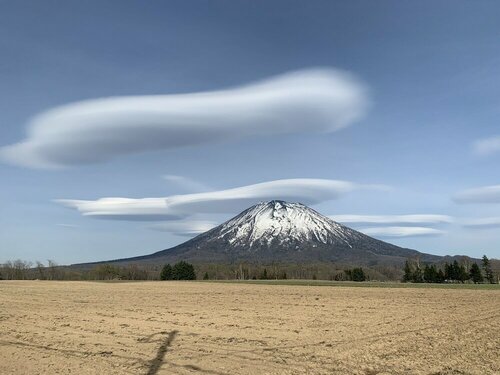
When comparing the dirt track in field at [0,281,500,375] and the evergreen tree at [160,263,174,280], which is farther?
the evergreen tree at [160,263,174,280]

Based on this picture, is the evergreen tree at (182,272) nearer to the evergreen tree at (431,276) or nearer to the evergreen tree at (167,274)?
the evergreen tree at (167,274)

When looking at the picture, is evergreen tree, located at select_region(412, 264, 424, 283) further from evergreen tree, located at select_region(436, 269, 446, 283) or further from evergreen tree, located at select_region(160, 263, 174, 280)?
evergreen tree, located at select_region(160, 263, 174, 280)

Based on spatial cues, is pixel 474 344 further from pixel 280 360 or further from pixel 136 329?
pixel 136 329

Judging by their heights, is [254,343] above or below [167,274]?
below

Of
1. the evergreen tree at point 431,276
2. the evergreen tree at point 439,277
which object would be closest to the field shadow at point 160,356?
the evergreen tree at point 431,276

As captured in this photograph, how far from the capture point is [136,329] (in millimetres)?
24141

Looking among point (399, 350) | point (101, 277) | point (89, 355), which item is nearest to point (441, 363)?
point (399, 350)

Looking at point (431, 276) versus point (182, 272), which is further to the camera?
point (182, 272)

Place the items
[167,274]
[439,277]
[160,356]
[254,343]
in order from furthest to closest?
[167,274], [439,277], [254,343], [160,356]

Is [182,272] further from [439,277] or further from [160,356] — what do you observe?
[160,356]

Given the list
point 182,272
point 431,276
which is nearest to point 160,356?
point 431,276

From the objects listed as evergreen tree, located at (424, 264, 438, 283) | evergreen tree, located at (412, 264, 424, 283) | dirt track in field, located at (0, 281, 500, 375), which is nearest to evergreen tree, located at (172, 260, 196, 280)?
evergreen tree, located at (412, 264, 424, 283)

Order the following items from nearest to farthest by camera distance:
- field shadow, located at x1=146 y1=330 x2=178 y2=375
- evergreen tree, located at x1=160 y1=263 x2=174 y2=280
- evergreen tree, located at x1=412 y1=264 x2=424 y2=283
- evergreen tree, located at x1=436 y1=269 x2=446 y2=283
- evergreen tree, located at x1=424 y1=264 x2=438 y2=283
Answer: field shadow, located at x1=146 y1=330 x2=178 y2=375, evergreen tree, located at x1=424 y1=264 x2=438 y2=283, evergreen tree, located at x1=436 y1=269 x2=446 y2=283, evergreen tree, located at x1=412 y1=264 x2=424 y2=283, evergreen tree, located at x1=160 y1=263 x2=174 y2=280

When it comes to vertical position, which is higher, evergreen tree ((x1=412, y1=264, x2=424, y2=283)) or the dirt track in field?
evergreen tree ((x1=412, y1=264, x2=424, y2=283))
